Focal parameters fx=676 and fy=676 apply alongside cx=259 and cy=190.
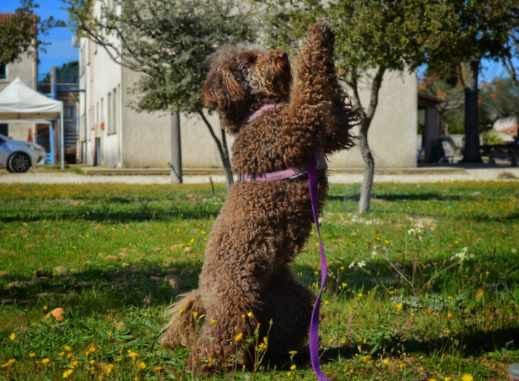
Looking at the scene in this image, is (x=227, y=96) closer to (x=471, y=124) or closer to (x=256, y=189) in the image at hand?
(x=256, y=189)

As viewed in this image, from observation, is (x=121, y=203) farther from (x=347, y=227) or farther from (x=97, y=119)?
(x=97, y=119)

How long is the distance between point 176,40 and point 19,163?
48.6 ft

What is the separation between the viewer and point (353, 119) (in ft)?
10.6

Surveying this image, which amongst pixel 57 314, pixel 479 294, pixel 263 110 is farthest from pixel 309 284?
pixel 263 110

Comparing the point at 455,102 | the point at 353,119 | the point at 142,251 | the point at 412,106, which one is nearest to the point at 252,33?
the point at 142,251

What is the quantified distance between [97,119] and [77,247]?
88.7 ft

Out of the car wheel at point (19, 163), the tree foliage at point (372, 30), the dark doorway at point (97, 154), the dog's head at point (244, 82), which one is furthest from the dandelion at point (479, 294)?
the dark doorway at point (97, 154)

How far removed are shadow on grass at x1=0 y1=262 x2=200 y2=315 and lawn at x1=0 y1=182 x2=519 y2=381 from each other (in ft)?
0.05

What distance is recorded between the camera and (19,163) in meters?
24.4

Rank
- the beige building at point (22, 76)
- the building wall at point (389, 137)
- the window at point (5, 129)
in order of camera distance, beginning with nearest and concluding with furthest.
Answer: the building wall at point (389, 137), the beige building at point (22, 76), the window at point (5, 129)

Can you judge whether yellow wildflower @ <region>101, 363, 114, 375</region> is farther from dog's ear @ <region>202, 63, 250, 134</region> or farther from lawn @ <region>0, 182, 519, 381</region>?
dog's ear @ <region>202, 63, 250, 134</region>

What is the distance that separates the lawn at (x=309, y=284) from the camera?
11.5ft

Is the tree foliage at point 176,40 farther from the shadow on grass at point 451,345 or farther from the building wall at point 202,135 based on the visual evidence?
the building wall at point 202,135

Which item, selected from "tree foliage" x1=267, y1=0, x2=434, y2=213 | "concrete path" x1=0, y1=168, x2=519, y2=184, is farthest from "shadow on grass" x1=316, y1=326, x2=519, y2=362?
"concrete path" x1=0, y1=168, x2=519, y2=184
